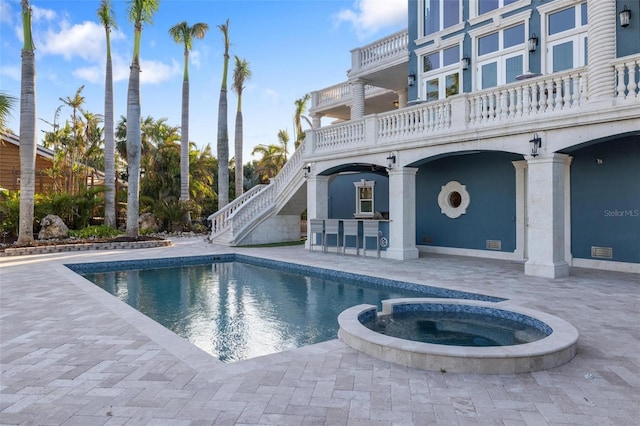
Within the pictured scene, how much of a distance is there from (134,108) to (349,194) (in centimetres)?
1024

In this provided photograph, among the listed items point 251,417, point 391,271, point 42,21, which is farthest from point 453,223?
point 42,21

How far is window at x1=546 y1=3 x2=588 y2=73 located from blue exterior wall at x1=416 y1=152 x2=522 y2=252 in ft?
9.24

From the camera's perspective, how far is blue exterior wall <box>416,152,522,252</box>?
518 inches

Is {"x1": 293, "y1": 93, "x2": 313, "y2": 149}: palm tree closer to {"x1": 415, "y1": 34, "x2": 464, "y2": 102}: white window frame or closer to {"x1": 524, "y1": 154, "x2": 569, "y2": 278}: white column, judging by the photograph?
{"x1": 415, "y1": 34, "x2": 464, "y2": 102}: white window frame

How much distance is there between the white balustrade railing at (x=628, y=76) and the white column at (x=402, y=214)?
5765mm

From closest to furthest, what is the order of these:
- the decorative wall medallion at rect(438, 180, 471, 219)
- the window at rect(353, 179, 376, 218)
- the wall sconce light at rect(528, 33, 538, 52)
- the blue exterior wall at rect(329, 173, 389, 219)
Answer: the wall sconce light at rect(528, 33, 538, 52) < the decorative wall medallion at rect(438, 180, 471, 219) < the blue exterior wall at rect(329, 173, 389, 219) < the window at rect(353, 179, 376, 218)

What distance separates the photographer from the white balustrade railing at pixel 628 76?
331 inches

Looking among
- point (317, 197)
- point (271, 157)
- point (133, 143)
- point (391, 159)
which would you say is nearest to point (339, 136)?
point (317, 197)

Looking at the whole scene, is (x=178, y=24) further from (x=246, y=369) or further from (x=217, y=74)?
(x=246, y=369)

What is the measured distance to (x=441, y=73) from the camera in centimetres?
1505

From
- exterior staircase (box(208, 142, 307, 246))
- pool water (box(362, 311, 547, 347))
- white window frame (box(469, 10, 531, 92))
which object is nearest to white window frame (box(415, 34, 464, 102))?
white window frame (box(469, 10, 531, 92))

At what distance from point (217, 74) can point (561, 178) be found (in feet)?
63.2

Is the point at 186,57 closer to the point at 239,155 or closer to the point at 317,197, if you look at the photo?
the point at 239,155

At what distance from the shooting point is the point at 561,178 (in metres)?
9.88
